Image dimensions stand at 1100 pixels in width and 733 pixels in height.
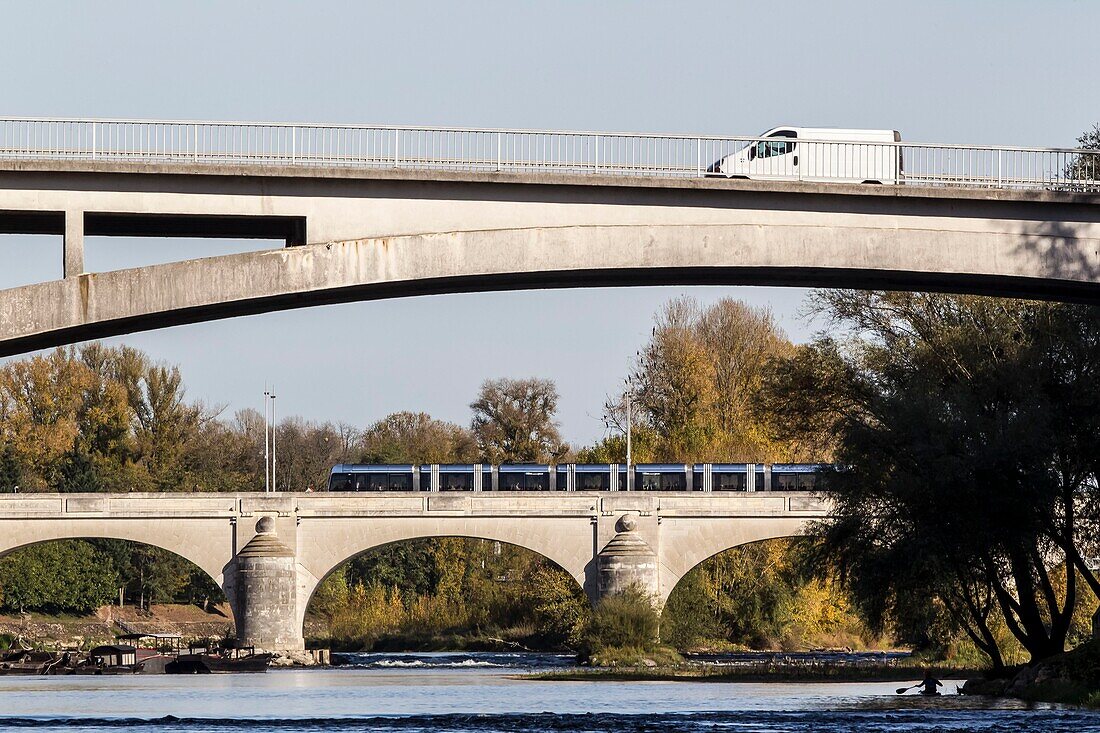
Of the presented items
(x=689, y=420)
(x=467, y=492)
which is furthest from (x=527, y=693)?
(x=689, y=420)

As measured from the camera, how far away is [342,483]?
67.4 metres

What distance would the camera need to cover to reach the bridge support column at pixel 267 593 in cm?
6062

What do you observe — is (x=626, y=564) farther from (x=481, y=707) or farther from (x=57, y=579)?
(x=57, y=579)

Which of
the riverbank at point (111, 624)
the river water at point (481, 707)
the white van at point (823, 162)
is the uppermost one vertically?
the white van at point (823, 162)

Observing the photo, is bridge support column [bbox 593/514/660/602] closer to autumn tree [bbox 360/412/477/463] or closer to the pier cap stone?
the pier cap stone

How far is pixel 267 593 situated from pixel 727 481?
1670 centimetres

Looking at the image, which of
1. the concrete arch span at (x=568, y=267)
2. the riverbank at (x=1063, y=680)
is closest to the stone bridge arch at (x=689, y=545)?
the riverbank at (x=1063, y=680)

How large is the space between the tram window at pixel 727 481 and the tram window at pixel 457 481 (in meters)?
9.67

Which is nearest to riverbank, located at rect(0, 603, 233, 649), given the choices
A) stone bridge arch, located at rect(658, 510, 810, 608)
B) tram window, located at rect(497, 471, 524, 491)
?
tram window, located at rect(497, 471, 524, 491)

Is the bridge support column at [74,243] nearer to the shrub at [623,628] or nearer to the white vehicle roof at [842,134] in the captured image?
the white vehicle roof at [842,134]

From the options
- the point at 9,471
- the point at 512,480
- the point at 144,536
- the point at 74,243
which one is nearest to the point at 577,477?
the point at 512,480

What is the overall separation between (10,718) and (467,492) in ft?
102

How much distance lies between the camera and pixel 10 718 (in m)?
31.4

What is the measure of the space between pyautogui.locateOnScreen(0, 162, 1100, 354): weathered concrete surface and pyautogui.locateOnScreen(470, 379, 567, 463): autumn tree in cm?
6552
